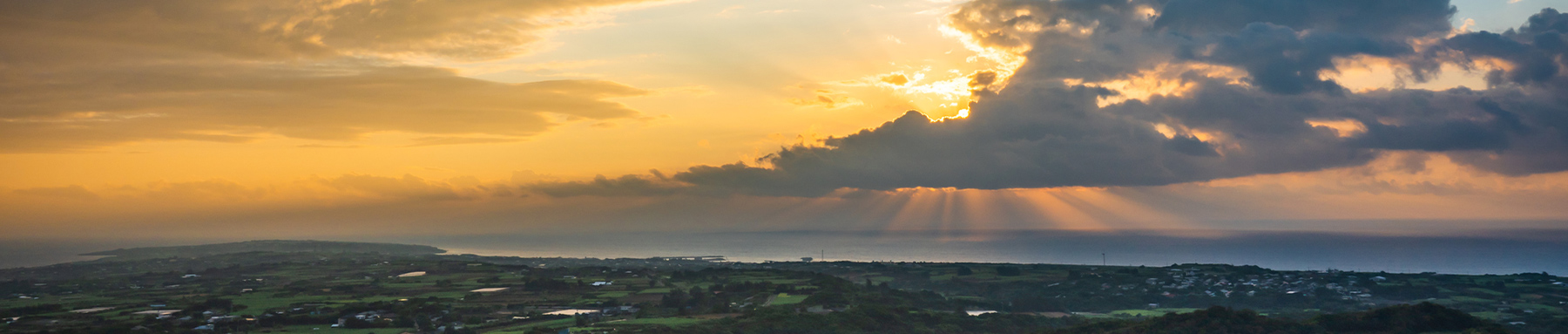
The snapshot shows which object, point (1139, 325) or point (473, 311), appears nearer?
point (1139, 325)

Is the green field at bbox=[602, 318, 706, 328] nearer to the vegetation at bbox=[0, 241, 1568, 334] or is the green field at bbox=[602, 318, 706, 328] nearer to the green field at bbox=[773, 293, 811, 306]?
the vegetation at bbox=[0, 241, 1568, 334]

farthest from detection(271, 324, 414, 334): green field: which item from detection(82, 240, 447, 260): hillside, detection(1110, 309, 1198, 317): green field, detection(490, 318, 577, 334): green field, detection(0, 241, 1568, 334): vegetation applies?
detection(82, 240, 447, 260): hillside

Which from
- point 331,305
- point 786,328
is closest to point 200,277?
point 331,305

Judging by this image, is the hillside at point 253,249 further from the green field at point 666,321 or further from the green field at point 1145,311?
the green field at point 1145,311

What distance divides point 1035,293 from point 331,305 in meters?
60.2

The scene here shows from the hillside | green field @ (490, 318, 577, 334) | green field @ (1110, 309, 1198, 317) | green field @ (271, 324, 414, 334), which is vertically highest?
the hillside

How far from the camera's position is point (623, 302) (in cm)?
6197

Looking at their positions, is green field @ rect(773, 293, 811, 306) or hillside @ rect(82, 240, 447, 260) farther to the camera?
hillside @ rect(82, 240, 447, 260)

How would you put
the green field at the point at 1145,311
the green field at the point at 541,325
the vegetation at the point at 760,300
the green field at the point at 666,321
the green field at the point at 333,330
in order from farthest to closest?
the green field at the point at 1145,311 < the green field at the point at 666,321 < the vegetation at the point at 760,300 < the green field at the point at 333,330 < the green field at the point at 541,325

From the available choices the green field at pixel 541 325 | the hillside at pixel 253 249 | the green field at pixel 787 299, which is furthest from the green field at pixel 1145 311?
the hillside at pixel 253 249

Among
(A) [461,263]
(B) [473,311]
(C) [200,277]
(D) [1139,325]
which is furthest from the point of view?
(A) [461,263]

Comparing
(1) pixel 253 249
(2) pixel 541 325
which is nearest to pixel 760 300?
(2) pixel 541 325

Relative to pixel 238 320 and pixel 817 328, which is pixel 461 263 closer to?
pixel 238 320

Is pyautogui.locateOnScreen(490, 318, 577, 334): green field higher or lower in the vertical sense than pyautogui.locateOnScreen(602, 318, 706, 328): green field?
lower
